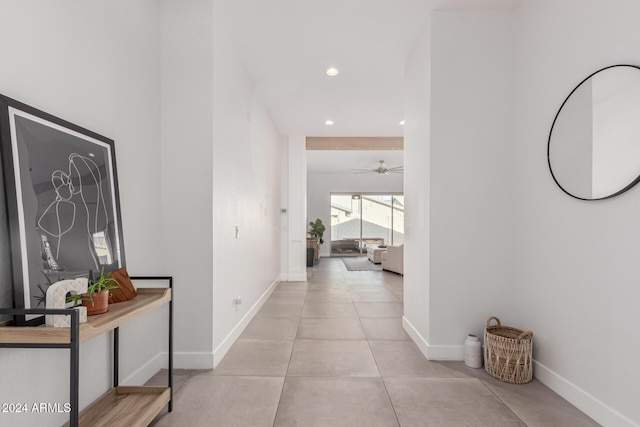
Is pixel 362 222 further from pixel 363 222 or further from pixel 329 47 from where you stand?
pixel 329 47

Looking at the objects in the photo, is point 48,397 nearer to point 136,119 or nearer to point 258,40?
point 136,119

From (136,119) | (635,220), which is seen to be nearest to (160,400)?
(136,119)

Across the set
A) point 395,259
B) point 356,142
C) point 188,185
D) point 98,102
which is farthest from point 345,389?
point 395,259

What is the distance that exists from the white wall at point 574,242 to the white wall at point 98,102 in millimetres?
2695

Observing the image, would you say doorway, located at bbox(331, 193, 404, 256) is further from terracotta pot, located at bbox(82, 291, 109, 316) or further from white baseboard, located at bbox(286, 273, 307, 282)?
terracotta pot, located at bbox(82, 291, 109, 316)

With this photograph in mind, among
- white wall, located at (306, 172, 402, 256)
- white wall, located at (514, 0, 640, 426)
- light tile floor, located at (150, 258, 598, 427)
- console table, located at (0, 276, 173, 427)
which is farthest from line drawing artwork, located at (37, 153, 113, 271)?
white wall, located at (306, 172, 402, 256)

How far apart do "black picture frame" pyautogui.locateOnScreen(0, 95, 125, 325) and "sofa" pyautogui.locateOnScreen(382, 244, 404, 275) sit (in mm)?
6248

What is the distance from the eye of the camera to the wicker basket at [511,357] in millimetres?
2287

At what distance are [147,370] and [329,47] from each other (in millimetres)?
3084

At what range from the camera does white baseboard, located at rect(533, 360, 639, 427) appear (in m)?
1.75

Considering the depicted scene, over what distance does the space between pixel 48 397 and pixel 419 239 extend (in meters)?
→ 2.61

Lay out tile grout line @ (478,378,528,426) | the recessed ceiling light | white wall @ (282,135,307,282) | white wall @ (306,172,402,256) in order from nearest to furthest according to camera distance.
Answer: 1. tile grout line @ (478,378,528,426)
2. the recessed ceiling light
3. white wall @ (282,135,307,282)
4. white wall @ (306,172,402,256)

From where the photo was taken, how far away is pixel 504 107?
2.70 m

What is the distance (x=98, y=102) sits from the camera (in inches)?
73.5
